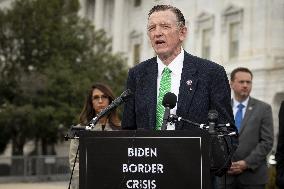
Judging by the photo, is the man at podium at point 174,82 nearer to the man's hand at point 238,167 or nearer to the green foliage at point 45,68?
the man's hand at point 238,167

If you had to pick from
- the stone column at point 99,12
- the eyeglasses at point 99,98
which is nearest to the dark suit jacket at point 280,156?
the eyeglasses at point 99,98

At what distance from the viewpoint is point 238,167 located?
7.21 metres

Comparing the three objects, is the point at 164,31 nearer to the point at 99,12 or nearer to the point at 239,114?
the point at 239,114

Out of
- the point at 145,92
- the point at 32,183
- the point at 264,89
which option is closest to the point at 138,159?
the point at 145,92

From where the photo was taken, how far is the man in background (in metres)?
7.31

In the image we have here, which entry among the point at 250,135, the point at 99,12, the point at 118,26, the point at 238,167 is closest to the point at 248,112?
the point at 250,135

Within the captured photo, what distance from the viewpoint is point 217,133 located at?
371 centimetres

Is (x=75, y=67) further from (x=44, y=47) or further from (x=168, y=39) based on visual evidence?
(x=168, y=39)

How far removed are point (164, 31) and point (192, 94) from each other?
449mm

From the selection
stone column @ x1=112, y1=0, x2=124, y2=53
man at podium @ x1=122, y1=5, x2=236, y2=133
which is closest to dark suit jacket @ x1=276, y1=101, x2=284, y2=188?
man at podium @ x1=122, y1=5, x2=236, y2=133

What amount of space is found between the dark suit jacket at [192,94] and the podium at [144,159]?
0.45 metres

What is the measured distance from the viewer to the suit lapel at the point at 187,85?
420 centimetres

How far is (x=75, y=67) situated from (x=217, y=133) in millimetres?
31269

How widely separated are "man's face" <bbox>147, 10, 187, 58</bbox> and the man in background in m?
3.38
